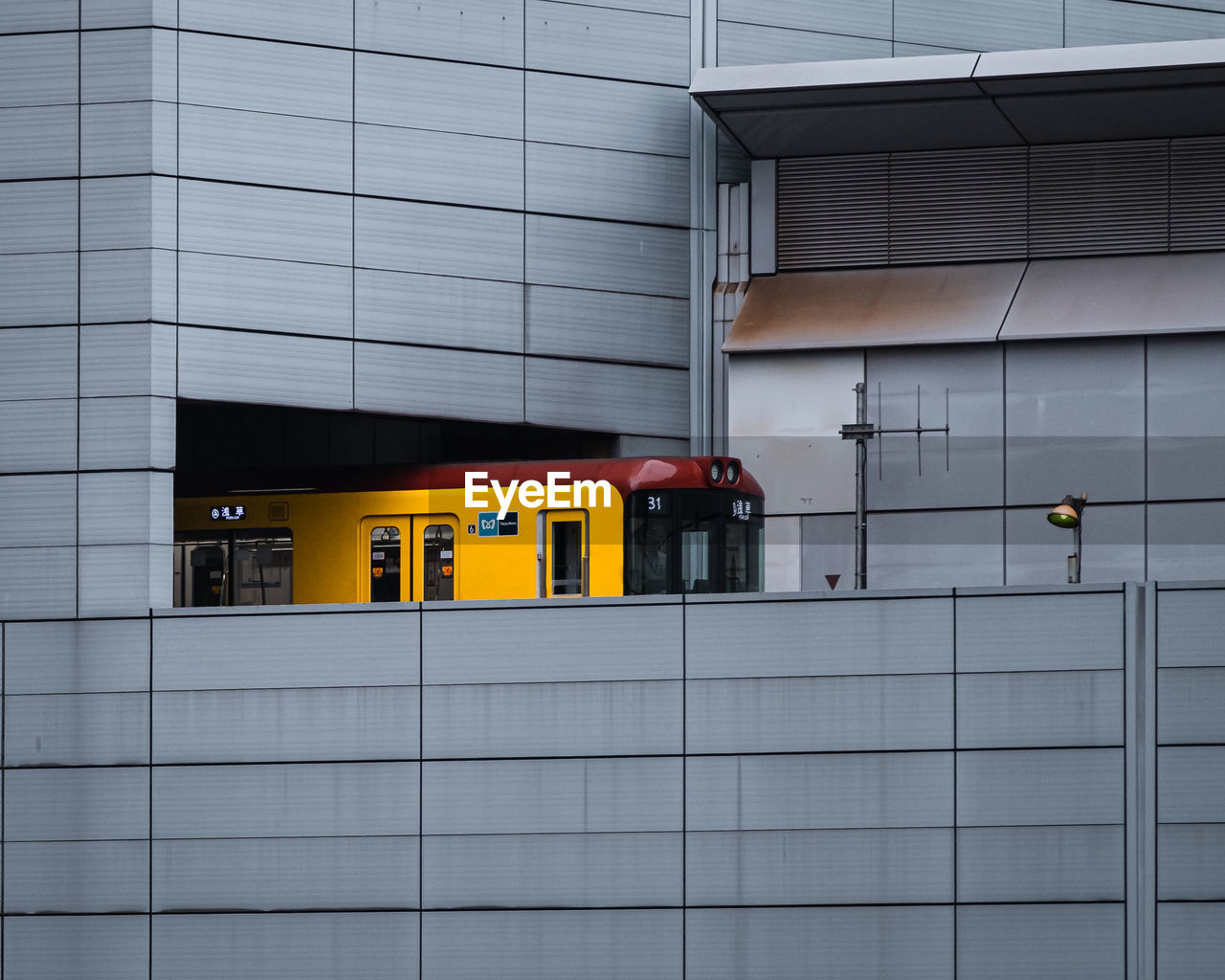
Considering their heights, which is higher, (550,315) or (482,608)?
(550,315)

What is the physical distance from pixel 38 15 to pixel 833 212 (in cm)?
1009

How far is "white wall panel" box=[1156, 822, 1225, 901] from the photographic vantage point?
52.9ft

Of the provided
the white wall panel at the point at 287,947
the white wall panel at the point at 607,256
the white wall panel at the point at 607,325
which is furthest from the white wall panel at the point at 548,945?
the white wall panel at the point at 607,256

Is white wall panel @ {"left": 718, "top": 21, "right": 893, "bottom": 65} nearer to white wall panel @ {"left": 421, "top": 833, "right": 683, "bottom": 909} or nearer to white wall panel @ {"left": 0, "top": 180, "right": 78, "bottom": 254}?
white wall panel @ {"left": 0, "top": 180, "right": 78, "bottom": 254}

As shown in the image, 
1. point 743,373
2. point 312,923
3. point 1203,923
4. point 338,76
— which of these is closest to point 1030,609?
point 1203,923

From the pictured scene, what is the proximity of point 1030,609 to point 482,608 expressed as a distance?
5.55 meters

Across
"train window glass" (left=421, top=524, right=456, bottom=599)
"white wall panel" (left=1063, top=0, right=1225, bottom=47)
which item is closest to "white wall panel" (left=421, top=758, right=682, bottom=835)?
"train window glass" (left=421, top=524, right=456, bottom=599)

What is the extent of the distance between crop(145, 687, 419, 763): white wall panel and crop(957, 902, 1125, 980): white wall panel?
5.96m

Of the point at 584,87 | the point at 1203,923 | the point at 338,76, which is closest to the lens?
the point at 1203,923

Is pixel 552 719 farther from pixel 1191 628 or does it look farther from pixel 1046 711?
pixel 1191 628

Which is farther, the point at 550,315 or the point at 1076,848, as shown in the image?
the point at 550,315

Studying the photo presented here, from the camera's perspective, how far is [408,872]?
1695cm

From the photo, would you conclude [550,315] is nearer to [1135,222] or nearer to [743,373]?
[743,373]

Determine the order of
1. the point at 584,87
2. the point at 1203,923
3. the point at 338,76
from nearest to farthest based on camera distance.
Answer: the point at 1203,923 < the point at 338,76 < the point at 584,87
